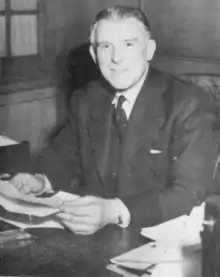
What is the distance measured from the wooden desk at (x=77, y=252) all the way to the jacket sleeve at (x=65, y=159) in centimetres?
18

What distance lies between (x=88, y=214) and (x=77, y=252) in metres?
0.11

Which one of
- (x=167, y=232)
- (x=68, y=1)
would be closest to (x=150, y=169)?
(x=167, y=232)

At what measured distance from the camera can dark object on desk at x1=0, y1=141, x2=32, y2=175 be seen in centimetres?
121

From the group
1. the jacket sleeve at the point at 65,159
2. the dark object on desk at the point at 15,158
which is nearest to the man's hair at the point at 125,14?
the jacket sleeve at the point at 65,159

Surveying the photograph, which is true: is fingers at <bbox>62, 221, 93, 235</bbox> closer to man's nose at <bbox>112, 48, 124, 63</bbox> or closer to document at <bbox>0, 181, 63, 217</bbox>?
document at <bbox>0, 181, 63, 217</bbox>

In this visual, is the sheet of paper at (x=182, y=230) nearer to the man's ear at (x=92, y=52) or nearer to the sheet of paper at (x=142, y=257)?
the sheet of paper at (x=142, y=257)

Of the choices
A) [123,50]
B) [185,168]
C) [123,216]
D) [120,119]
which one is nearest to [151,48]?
[123,50]

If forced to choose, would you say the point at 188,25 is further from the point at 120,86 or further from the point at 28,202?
the point at 28,202

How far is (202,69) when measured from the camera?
1.10 metres

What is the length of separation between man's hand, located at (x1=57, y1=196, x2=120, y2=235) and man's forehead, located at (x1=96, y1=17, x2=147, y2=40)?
0.39 metres

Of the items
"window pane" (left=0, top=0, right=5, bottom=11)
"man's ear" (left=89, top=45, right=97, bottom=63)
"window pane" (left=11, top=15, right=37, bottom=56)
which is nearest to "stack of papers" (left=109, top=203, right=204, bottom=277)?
"man's ear" (left=89, top=45, right=97, bottom=63)

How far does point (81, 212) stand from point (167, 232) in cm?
20

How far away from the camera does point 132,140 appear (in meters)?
1.11

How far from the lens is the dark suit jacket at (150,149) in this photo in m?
1.06
